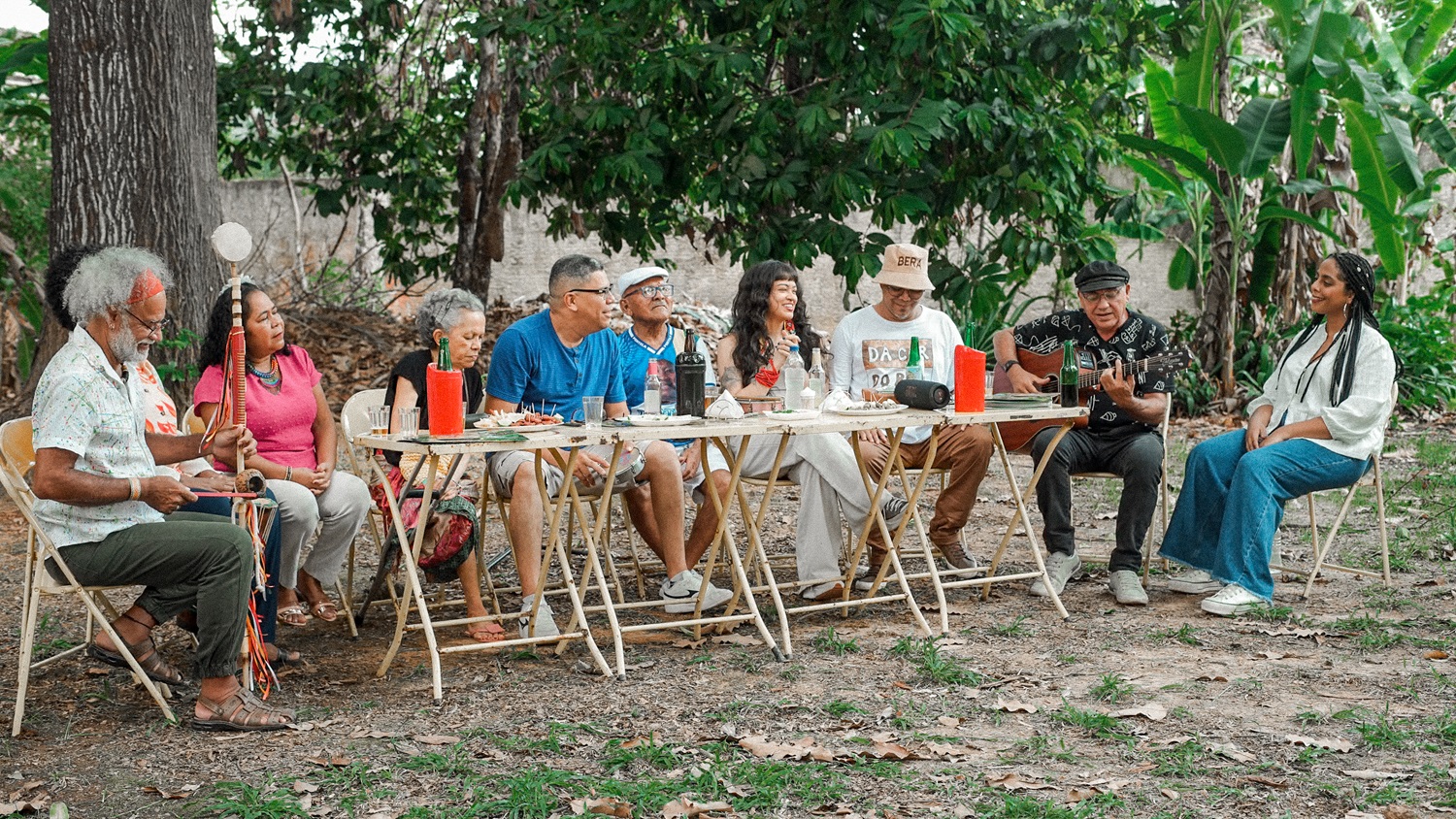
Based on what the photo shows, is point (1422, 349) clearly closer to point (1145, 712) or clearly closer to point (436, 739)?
point (1145, 712)

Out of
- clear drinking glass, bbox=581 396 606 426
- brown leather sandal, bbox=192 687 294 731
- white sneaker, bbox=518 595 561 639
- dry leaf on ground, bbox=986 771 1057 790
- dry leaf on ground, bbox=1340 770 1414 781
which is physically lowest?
dry leaf on ground, bbox=1340 770 1414 781

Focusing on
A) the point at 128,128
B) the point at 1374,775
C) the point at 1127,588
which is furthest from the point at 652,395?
the point at 128,128

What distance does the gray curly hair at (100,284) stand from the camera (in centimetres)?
401

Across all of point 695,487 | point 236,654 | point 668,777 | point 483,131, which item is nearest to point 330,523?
point 236,654

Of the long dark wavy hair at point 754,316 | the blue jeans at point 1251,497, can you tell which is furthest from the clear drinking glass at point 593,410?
the blue jeans at point 1251,497

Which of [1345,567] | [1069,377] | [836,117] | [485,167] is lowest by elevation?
[1345,567]

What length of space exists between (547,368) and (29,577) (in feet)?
6.28

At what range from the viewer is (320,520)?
199 inches

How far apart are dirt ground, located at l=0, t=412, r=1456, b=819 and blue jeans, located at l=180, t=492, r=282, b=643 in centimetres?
24

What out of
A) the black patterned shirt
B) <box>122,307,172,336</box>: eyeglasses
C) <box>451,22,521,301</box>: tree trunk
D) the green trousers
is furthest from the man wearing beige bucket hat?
<box>451,22,521,301</box>: tree trunk

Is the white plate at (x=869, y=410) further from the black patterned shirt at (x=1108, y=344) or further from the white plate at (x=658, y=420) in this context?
the black patterned shirt at (x=1108, y=344)

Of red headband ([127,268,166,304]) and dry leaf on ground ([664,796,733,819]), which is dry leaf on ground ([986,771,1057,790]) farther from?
red headband ([127,268,166,304])

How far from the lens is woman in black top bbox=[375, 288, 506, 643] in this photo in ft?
15.8

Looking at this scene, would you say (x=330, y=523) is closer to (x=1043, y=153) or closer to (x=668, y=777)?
(x=668, y=777)
